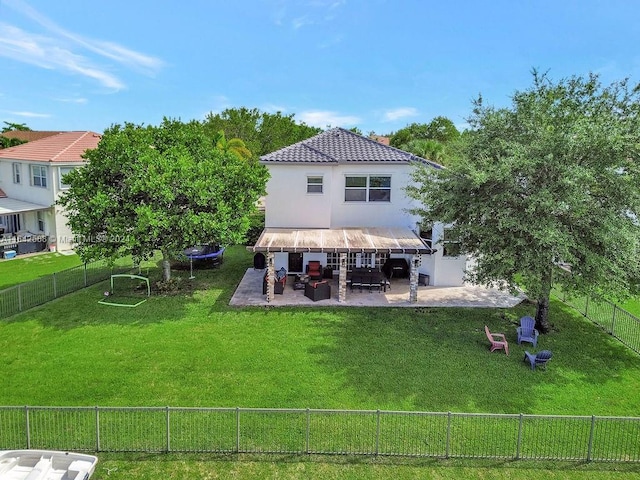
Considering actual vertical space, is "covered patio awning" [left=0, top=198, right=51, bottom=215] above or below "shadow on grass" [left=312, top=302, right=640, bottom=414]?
above

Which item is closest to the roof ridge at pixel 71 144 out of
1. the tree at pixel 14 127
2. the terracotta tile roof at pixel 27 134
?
the terracotta tile roof at pixel 27 134

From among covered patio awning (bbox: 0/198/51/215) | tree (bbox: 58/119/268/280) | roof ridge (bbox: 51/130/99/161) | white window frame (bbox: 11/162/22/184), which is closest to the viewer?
tree (bbox: 58/119/268/280)

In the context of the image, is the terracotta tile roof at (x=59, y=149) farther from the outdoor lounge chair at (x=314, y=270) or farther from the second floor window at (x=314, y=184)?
the outdoor lounge chair at (x=314, y=270)

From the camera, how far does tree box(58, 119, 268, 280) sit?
19.5m

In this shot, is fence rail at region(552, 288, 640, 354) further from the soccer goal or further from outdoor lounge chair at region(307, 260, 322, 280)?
the soccer goal

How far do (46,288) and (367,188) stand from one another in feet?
53.9

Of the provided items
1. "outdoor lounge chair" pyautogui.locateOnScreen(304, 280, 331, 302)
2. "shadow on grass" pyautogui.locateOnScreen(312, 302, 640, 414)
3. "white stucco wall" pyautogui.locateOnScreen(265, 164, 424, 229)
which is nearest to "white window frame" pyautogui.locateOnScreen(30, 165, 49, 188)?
"white stucco wall" pyautogui.locateOnScreen(265, 164, 424, 229)

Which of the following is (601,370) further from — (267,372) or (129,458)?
(129,458)

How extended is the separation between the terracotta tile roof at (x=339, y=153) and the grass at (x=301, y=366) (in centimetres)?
772

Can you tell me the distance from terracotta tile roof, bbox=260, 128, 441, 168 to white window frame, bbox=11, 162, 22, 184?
834 inches

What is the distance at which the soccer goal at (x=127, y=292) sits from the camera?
2097cm

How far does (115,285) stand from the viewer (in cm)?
2370

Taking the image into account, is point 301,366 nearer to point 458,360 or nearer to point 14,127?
point 458,360

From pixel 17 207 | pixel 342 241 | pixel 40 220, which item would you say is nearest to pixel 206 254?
pixel 342 241
